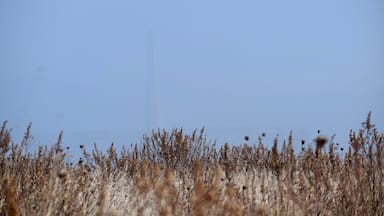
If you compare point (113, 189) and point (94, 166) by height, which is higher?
point (94, 166)

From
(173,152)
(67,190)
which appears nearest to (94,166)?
(173,152)

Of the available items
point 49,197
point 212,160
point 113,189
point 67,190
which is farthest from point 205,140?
point 49,197

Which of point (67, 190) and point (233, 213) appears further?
point (67, 190)

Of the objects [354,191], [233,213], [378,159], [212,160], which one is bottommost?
[233,213]

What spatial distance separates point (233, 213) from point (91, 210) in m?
2.57

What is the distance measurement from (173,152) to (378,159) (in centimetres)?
537

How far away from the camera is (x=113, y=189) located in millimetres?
7043

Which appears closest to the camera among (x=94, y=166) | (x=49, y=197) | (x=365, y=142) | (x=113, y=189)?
(x=49, y=197)

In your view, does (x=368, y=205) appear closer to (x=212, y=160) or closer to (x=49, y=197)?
(x=49, y=197)

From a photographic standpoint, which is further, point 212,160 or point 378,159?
point 212,160

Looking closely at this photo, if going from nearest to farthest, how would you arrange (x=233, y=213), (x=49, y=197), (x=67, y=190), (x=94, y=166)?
(x=233, y=213) → (x=49, y=197) → (x=67, y=190) → (x=94, y=166)

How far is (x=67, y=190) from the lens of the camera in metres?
5.41

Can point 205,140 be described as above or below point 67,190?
above

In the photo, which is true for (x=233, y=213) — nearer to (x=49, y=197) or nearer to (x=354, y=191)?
(x=49, y=197)
